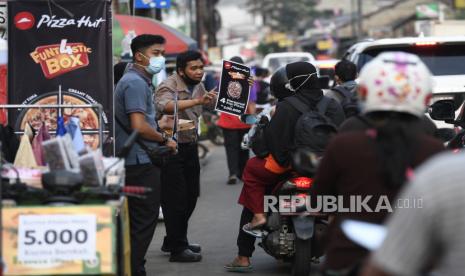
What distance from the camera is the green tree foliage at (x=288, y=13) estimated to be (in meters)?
108

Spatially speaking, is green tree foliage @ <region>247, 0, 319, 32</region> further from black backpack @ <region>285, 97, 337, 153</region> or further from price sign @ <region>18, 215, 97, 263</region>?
price sign @ <region>18, 215, 97, 263</region>

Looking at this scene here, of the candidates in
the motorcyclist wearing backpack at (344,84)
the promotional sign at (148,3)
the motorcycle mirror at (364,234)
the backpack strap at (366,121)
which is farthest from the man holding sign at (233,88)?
the promotional sign at (148,3)

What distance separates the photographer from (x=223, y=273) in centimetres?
881

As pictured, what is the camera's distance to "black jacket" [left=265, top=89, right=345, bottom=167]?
801cm

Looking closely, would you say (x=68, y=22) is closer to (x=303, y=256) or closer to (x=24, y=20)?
(x=24, y=20)

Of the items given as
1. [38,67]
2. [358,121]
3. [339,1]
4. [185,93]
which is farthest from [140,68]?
[339,1]

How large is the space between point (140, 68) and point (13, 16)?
1055mm

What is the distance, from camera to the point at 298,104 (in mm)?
8016

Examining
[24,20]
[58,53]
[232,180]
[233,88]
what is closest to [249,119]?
[233,88]

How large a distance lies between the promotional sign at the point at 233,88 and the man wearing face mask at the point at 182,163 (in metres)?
0.11

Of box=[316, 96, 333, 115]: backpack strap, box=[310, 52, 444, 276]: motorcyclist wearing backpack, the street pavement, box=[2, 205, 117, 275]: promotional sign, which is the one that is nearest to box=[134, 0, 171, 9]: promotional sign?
the street pavement

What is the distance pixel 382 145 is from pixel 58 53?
4.37 m

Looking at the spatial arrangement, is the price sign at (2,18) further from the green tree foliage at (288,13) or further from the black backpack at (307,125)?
the green tree foliage at (288,13)

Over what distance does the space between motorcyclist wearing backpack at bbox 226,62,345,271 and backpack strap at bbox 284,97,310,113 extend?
2 cm
